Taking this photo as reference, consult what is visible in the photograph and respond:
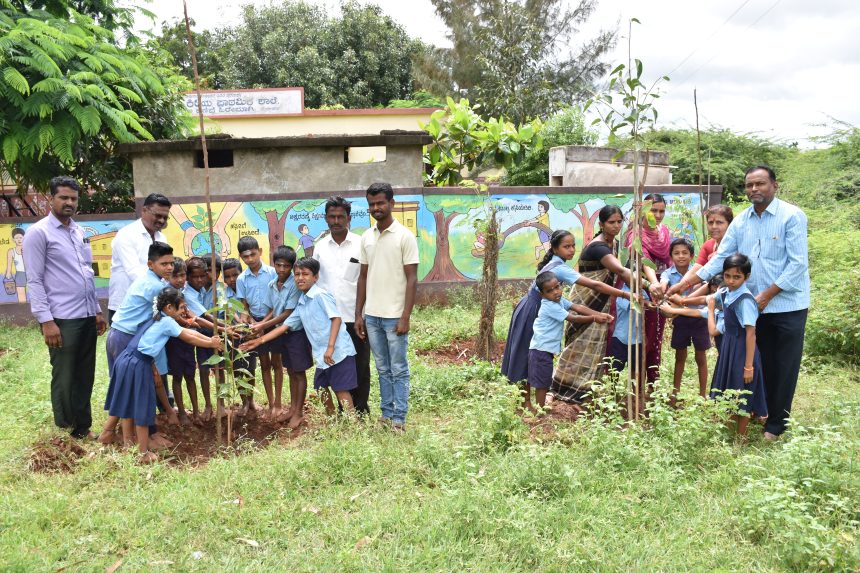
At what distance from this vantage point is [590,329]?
200 inches

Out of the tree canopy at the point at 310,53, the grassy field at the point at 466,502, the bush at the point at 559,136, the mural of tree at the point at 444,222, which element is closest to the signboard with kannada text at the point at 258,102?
the tree canopy at the point at 310,53

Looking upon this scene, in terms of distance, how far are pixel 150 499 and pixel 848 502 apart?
144 inches

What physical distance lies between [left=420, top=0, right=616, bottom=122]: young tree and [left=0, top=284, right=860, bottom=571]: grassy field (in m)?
22.3

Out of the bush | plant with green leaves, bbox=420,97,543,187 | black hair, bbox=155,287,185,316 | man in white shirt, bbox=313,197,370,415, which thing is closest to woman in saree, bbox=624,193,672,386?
man in white shirt, bbox=313,197,370,415

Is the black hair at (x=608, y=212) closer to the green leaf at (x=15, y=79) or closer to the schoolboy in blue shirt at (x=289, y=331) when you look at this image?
the schoolboy in blue shirt at (x=289, y=331)

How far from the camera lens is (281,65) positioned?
25.1m

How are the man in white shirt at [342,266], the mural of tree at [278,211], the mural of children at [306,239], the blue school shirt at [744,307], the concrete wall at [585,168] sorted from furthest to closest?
the concrete wall at [585,168] → the mural of children at [306,239] → the mural of tree at [278,211] → the man in white shirt at [342,266] → the blue school shirt at [744,307]

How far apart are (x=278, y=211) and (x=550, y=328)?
601cm

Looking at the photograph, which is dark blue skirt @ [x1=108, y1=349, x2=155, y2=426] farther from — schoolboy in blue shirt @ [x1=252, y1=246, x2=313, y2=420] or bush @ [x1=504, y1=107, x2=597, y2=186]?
bush @ [x1=504, y1=107, x2=597, y2=186]

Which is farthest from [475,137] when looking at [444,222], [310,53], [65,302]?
[310,53]

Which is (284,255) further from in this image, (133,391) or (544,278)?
(544,278)

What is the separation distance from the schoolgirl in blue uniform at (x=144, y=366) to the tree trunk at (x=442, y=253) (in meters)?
6.11

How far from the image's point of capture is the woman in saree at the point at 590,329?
4.95m

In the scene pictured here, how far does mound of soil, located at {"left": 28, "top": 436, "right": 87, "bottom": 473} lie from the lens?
411 cm
